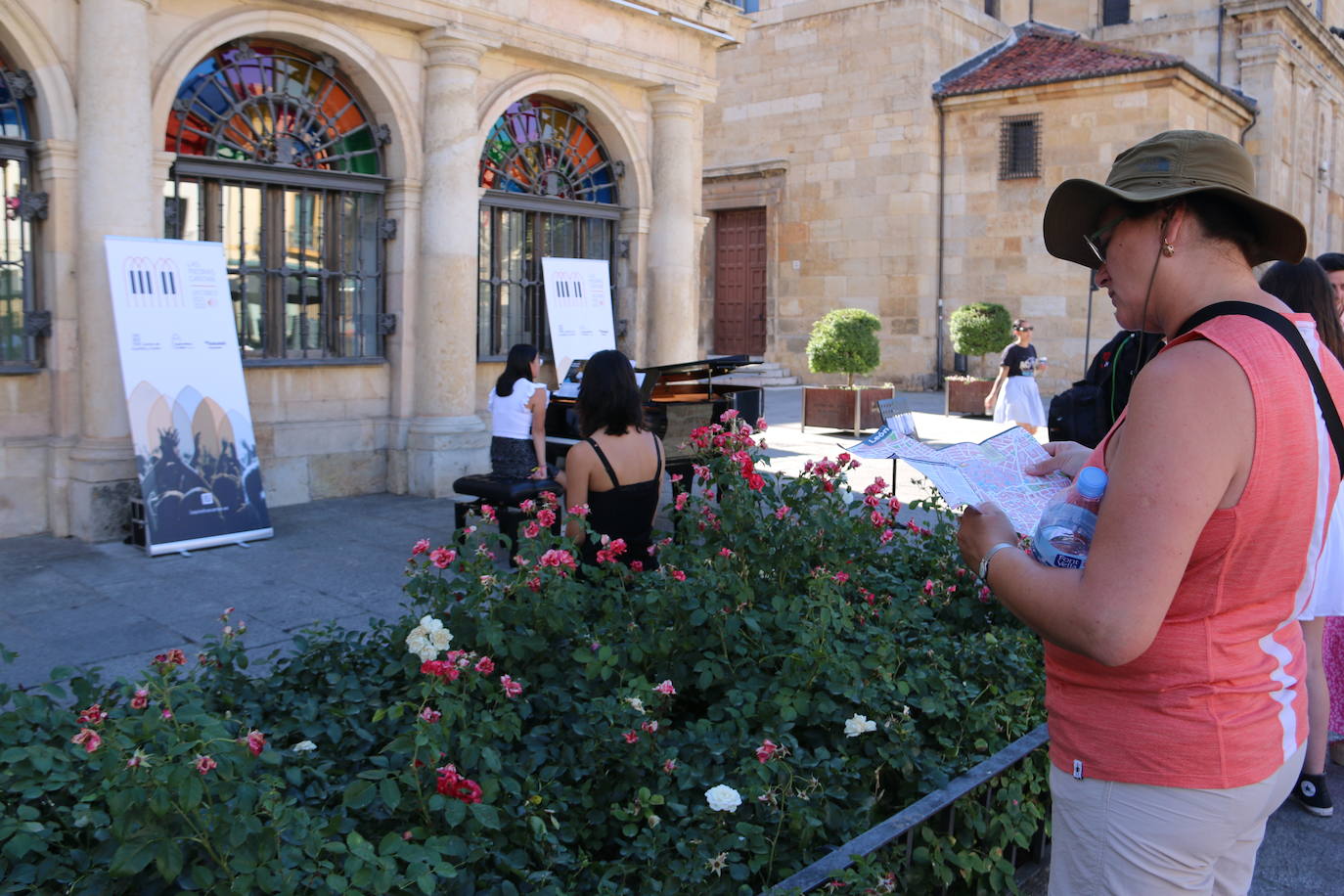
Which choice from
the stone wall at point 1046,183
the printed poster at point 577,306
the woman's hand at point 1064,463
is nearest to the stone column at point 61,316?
the printed poster at point 577,306

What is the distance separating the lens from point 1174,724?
66.7 inches

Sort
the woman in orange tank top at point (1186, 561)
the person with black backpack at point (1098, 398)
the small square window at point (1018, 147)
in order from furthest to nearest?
the small square window at point (1018, 147)
the person with black backpack at point (1098, 398)
the woman in orange tank top at point (1186, 561)

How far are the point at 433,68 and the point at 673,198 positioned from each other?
340 cm

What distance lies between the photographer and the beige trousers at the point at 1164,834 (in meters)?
1.71

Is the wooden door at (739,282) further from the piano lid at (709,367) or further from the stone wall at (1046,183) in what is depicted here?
the piano lid at (709,367)

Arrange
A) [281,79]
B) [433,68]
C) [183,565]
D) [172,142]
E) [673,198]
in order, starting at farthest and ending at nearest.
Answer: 1. [673,198]
2. [433,68]
3. [281,79]
4. [172,142]
5. [183,565]

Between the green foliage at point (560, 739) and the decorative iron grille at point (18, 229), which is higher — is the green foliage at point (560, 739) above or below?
below

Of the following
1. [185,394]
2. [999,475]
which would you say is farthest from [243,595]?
[999,475]

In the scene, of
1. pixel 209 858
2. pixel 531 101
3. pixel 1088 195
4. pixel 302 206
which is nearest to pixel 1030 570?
pixel 1088 195

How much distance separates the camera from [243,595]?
22.3 ft

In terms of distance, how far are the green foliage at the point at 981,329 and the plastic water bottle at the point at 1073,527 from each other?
60.0ft

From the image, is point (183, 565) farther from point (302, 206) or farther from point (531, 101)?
point (531, 101)

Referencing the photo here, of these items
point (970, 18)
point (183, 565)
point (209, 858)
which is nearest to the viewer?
point (209, 858)

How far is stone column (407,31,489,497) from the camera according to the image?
10.2m
